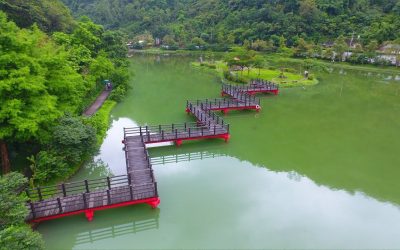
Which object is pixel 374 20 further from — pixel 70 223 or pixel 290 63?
pixel 70 223

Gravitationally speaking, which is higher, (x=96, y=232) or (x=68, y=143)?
(x=68, y=143)

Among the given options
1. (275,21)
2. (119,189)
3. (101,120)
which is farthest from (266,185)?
(275,21)

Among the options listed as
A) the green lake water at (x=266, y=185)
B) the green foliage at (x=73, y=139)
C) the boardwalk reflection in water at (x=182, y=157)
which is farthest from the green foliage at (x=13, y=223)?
the boardwalk reflection in water at (x=182, y=157)

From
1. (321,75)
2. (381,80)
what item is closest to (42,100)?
(321,75)

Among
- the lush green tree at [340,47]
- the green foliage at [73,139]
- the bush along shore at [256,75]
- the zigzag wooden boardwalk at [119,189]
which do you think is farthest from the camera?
the lush green tree at [340,47]

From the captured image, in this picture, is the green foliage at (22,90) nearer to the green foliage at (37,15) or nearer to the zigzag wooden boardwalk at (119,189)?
the zigzag wooden boardwalk at (119,189)

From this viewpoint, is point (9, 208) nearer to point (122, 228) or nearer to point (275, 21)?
point (122, 228)
